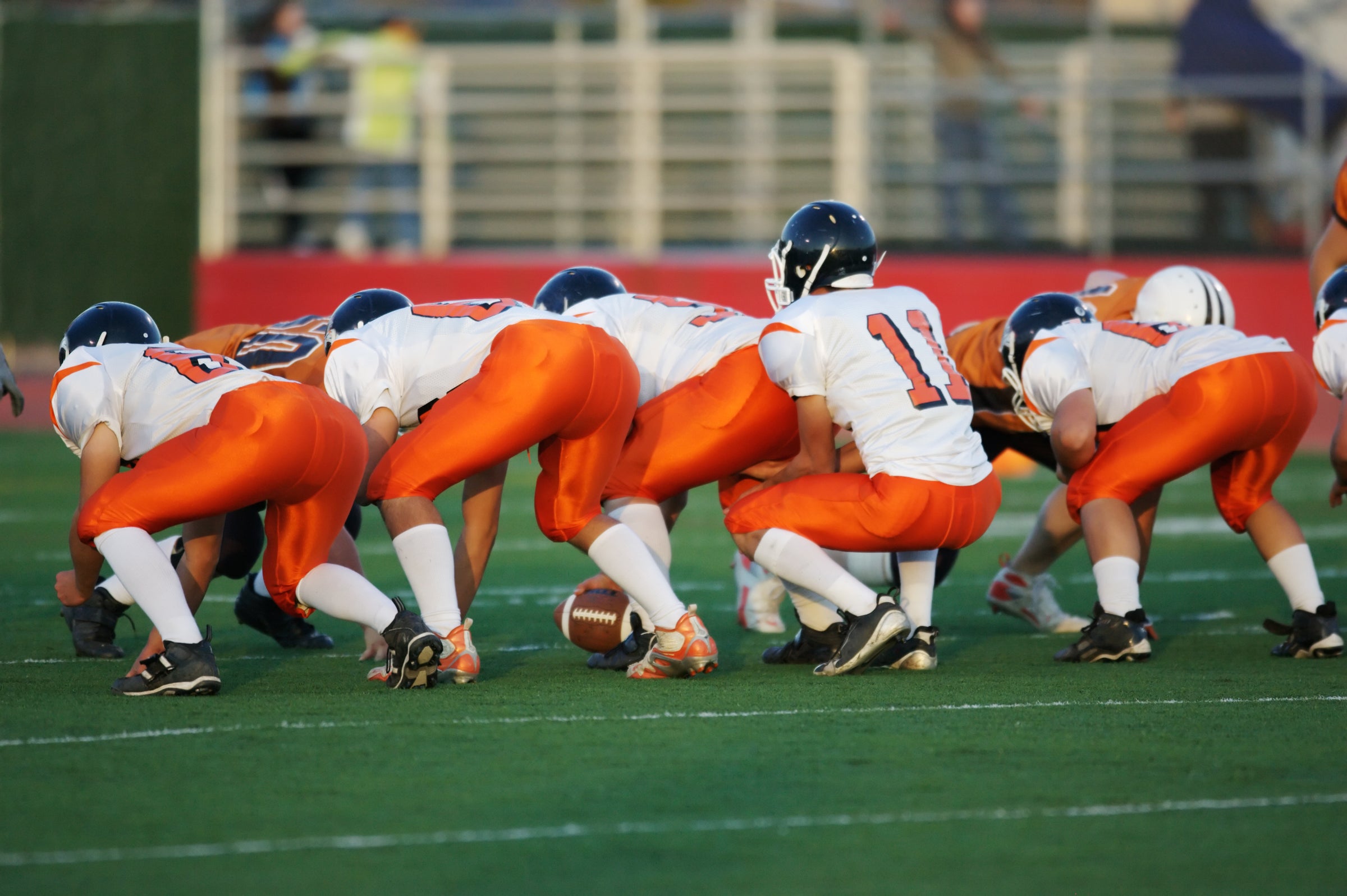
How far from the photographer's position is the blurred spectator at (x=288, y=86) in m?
15.1

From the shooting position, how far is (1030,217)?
14672 mm

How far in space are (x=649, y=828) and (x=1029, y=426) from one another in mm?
3209

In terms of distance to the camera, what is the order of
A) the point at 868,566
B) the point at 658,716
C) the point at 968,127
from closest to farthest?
1. the point at 658,716
2. the point at 868,566
3. the point at 968,127

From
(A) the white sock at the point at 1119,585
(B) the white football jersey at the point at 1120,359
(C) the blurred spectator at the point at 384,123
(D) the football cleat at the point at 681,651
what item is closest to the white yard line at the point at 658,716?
(D) the football cleat at the point at 681,651

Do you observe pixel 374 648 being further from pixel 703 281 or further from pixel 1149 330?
pixel 703 281

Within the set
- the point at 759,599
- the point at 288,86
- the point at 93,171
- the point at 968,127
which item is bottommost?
the point at 759,599

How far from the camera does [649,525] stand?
18.2 ft

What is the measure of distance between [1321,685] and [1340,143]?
9965 millimetres

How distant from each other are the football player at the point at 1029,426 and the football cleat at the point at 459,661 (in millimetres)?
2236

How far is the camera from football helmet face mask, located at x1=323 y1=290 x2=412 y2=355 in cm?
547

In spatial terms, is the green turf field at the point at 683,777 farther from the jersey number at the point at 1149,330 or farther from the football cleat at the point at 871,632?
the jersey number at the point at 1149,330

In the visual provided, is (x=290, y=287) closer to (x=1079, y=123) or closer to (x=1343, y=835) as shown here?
(x=1079, y=123)

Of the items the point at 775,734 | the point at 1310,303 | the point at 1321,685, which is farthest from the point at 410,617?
the point at 1310,303

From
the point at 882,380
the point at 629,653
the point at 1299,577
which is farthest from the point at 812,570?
the point at 1299,577
